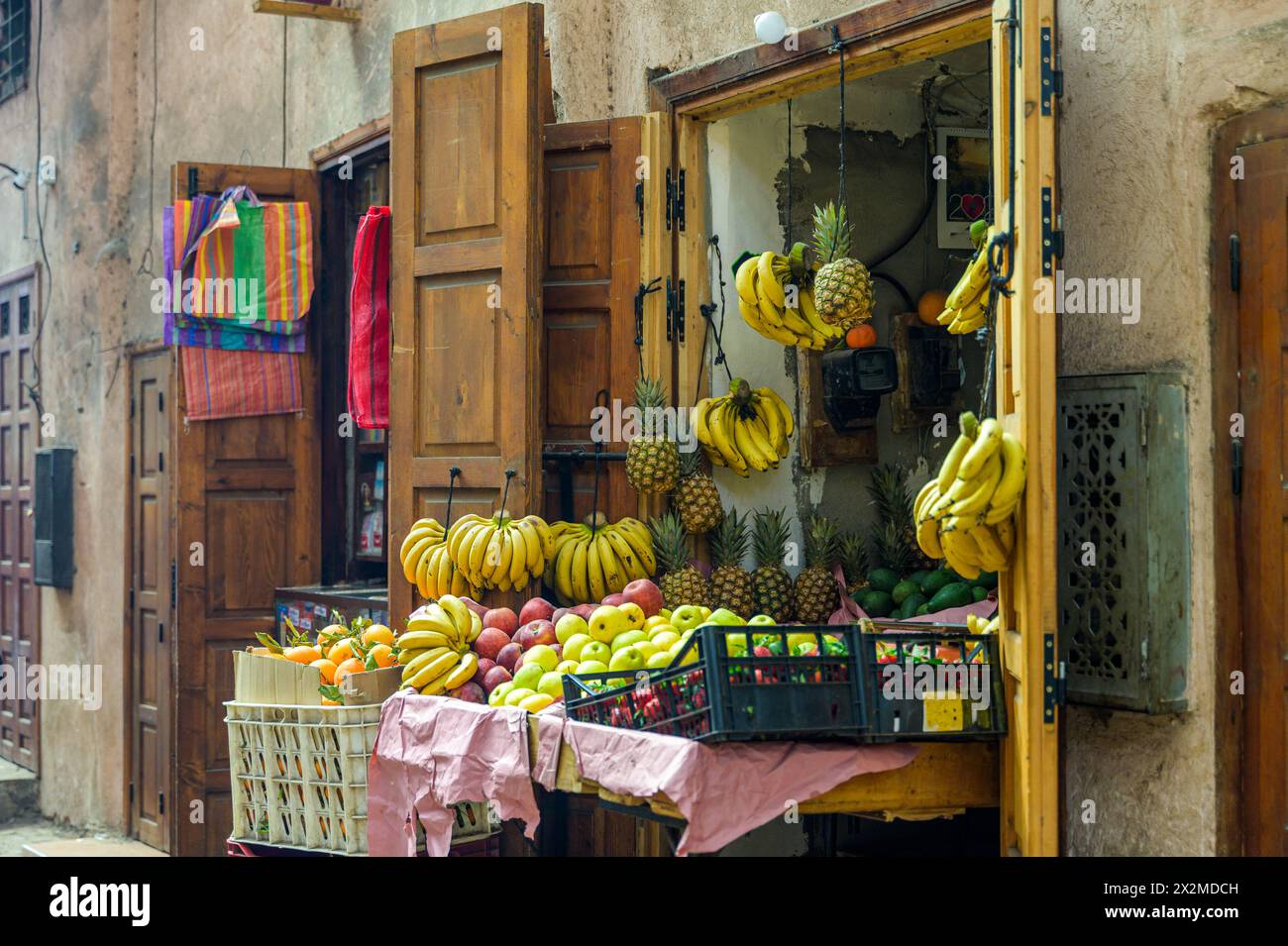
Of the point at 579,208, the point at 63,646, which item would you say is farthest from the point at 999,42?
the point at 63,646

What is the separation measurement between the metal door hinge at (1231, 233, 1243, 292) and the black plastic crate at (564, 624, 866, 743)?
1.45 metres

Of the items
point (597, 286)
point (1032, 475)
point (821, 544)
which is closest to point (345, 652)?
point (597, 286)

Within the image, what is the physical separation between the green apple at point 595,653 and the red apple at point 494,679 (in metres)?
0.31

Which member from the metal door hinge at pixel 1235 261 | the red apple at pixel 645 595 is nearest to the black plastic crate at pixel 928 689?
the metal door hinge at pixel 1235 261

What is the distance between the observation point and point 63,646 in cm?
1110

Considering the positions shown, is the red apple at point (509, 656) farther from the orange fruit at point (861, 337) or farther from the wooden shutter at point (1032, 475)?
the orange fruit at point (861, 337)

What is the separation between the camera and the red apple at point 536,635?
542 centimetres

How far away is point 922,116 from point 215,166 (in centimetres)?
388

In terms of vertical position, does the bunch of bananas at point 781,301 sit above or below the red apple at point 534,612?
above

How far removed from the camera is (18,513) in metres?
12.0

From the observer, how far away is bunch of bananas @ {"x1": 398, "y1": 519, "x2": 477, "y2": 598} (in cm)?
616

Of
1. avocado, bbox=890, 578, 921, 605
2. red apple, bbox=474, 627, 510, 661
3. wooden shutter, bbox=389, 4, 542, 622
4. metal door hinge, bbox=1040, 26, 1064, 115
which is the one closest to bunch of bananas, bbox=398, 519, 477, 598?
wooden shutter, bbox=389, 4, 542, 622

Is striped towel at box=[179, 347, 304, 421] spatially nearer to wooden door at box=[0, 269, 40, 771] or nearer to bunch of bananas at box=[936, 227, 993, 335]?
wooden door at box=[0, 269, 40, 771]

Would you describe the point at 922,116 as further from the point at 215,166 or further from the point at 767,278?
the point at 215,166
